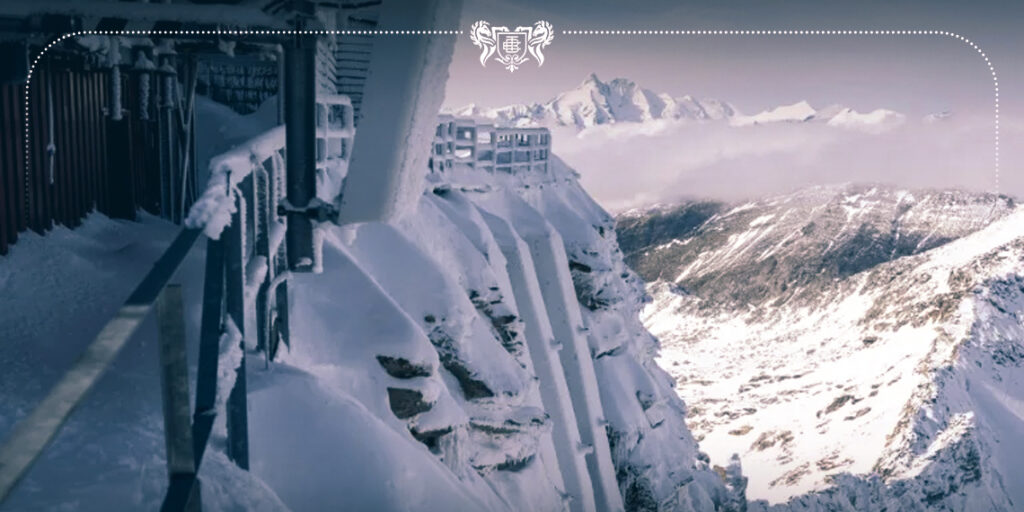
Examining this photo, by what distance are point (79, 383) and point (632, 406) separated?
20.9m

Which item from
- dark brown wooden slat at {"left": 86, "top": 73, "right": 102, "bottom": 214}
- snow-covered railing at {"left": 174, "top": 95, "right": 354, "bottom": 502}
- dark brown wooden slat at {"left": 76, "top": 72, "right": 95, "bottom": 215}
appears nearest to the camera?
snow-covered railing at {"left": 174, "top": 95, "right": 354, "bottom": 502}

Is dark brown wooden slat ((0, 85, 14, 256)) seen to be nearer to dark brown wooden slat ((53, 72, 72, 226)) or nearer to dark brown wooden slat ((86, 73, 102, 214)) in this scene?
dark brown wooden slat ((53, 72, 72, 226))

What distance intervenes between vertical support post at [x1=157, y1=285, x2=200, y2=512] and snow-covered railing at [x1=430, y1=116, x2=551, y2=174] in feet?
48.9

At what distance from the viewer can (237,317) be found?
15.2ft

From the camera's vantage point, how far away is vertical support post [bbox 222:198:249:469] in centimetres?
414

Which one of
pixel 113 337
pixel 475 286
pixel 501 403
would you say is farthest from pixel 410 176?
pixel 475 286

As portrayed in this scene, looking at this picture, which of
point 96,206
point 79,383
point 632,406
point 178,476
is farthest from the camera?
point 632,406

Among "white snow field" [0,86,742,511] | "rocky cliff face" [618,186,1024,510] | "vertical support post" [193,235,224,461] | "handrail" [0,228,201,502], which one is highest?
"handrail" [0,228,201,502]

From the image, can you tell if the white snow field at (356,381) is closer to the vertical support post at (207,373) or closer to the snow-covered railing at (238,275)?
the snow-covered railing at (238,275)

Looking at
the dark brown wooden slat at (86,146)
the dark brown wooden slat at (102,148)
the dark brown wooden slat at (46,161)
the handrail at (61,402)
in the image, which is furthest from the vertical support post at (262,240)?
the dark brown wooden slat at (102,148)

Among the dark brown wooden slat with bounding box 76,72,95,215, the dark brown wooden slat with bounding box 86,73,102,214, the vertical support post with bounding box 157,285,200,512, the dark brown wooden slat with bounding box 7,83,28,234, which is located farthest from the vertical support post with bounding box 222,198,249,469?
the dark brown wooden slat with bounding box 86,73,102,214

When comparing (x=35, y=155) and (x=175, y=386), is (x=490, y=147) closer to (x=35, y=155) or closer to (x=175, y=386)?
(x=35, y=155)

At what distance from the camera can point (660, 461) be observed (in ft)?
73.2

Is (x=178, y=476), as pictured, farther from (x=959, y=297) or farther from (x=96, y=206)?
(x=959, y=297)
